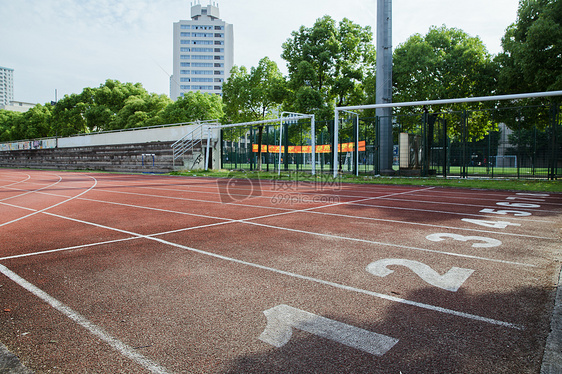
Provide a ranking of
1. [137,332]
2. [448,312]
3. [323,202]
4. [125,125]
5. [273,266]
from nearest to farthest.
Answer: [137,332] < [448,312] < [273,266] < [323,202] < [125,125]

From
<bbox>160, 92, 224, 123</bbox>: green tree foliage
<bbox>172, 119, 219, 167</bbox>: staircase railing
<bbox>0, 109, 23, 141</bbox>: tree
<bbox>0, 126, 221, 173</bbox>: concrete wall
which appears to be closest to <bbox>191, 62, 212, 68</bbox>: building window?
<bbox>0, 109, 23, 141</bbox>: tree

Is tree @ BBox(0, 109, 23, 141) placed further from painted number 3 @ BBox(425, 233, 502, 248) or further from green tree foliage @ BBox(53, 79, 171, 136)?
painted number 3 @ BBox(425, 233, 502, 248)

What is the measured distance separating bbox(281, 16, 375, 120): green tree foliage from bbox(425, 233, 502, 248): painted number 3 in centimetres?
2496

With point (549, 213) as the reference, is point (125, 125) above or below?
above

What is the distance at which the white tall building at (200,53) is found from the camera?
135 metres

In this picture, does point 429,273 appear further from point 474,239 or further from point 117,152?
point 117,152

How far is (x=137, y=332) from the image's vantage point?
2750mm

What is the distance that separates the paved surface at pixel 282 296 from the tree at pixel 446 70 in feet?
67.5

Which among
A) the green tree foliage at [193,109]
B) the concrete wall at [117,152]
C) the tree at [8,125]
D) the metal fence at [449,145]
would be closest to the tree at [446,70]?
the metal fence at [449,145]

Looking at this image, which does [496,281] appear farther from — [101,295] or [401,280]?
[101,295]

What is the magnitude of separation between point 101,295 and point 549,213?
29.6 feet

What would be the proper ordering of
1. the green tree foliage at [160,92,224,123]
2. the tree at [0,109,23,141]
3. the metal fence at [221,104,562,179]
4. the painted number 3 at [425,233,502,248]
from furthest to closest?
the tree at [0,109,23,141] → the green tree foliage at [160,92,224,123] → the metal fence at [221,104,562,179] → the painted number 3 at [425,233,502,248]

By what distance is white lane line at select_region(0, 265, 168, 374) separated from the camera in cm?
233

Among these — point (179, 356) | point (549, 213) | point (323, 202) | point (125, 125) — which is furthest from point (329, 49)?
point (125, 125)
